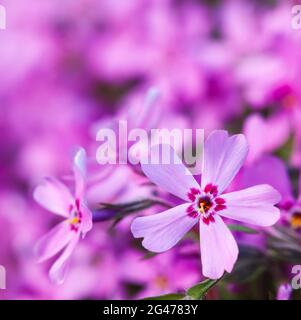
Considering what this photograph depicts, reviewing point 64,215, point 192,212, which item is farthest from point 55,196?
point 192,212

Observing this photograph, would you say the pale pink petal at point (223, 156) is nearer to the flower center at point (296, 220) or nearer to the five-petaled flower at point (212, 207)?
the five-petaled flower at point (212, 207)

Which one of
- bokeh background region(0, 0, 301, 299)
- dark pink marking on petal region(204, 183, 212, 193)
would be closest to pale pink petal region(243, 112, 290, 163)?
bokeh background region(0, 0, 301, 299)

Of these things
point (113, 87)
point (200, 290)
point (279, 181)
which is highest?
point (113, 87)

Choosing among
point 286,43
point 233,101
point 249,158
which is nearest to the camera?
point 249,158

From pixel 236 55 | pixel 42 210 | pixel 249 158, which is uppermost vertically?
pixel 236 55

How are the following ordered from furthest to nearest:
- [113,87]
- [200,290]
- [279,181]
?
1. [113,87]
2. [279,181]
3. [200,290]

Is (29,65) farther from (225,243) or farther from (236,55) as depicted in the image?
(225,243)

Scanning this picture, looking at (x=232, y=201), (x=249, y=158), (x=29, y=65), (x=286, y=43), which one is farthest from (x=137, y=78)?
(x=232, y=201)

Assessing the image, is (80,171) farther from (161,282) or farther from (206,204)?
(161,282)
